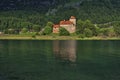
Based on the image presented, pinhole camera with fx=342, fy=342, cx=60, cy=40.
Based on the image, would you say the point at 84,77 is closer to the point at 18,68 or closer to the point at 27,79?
the point at 27,79

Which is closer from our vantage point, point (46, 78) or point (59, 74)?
point (46, 78)

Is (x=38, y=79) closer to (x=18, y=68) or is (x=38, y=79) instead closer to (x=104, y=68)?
(x=18, y=68)

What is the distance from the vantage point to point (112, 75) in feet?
202

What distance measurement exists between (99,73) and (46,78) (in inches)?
451

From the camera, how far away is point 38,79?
188ft

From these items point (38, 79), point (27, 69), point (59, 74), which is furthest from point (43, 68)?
point (38, 79)

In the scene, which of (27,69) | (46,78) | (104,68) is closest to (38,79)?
(46,78)

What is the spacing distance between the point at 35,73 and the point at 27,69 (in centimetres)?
562

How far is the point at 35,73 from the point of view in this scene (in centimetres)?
6375

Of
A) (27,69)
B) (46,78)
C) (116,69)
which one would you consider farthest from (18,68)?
(116,69)

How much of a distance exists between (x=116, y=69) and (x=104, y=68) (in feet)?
9.71

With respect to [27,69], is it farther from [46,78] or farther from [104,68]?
[104,68]

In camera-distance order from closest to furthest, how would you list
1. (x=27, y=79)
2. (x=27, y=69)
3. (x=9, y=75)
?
(x=27, y=79) → (x=9, y=75) → (x=27, y=69)

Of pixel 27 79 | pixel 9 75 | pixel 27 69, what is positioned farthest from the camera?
pixel 27 69
